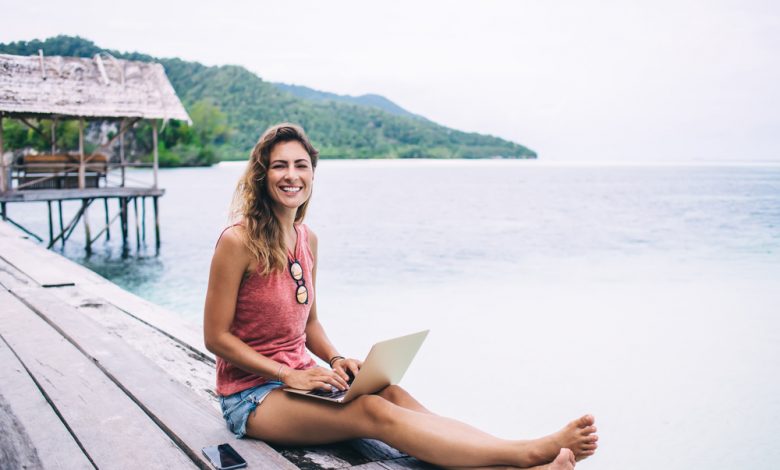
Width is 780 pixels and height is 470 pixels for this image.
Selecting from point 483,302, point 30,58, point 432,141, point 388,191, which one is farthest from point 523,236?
point 432,141

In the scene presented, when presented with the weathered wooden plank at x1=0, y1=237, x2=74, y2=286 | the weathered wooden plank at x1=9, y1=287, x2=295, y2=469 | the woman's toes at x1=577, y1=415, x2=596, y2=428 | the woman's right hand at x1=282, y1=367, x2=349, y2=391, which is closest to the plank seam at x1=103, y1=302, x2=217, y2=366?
the weathered wooden plank at x1=9, y1=287, x2=295, y2=469

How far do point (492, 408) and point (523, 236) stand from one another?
1599 cm

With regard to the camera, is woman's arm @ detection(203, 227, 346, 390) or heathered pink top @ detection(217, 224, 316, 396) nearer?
woman's arm @ detection(203, 227, 346, 390)

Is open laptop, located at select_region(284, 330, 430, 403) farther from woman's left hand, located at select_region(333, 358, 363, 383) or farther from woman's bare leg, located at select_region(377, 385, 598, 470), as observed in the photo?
woman's bare leg, located at select_region(377, 385, 598, 470)

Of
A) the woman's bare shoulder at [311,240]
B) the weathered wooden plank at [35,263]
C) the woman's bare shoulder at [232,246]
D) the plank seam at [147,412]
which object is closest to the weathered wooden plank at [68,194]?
the weathered wooden plank at [35,263]

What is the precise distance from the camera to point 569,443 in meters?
1.85

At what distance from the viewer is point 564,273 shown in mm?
15852

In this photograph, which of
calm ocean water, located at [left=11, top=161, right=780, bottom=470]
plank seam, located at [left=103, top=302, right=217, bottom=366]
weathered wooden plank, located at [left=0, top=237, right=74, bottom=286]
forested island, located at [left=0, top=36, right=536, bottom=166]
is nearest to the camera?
plank seam, located at [left=103, top=302, right=217, bottom=366]

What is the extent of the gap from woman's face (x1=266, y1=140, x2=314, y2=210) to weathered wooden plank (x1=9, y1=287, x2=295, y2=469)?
2.75 ft

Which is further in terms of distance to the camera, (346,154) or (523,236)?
(346,154)

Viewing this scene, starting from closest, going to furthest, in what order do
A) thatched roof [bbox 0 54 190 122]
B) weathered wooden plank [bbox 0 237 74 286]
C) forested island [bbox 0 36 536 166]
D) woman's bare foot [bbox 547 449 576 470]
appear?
1. woman's bare foot [bbox 547 449 576 470]
2. weathered wooden plank [bbox 0 237 74 286]
3. thatched roof [bbox 0 54 190 122]
4. forested island [bbox 0 36 536 166]

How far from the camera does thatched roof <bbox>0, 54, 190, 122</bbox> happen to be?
13.1 metres

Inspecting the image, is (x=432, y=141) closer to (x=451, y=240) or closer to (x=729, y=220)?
(x=729, y=220)

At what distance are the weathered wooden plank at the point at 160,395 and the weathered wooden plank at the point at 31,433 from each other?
0.30m
